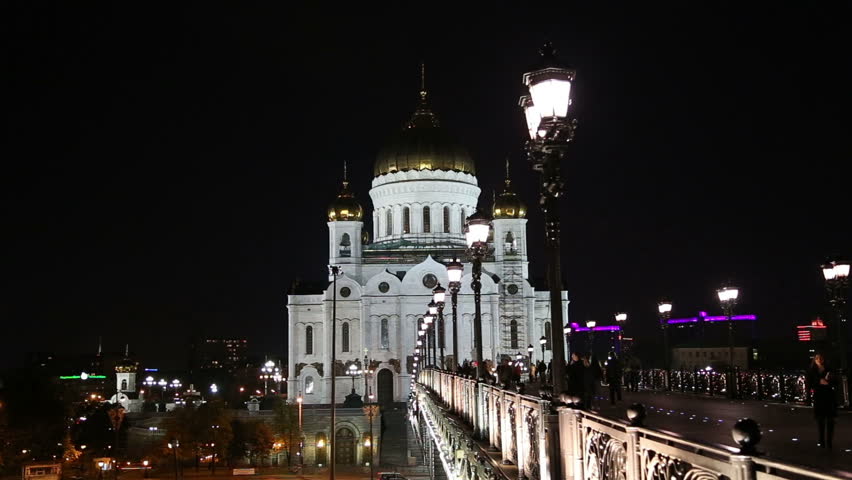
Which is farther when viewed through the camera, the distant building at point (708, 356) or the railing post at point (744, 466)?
the distant building at point (708, 356)

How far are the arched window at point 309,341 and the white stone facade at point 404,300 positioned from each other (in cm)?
8

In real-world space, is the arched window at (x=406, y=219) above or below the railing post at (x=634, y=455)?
above

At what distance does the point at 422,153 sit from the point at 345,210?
8.99m

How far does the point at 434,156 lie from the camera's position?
8425 cm

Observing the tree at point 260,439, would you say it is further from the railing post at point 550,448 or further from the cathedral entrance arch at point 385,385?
the railing post at point 550,448

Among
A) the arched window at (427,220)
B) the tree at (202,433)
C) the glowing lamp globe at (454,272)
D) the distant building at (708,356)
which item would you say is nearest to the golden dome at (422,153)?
the arched window at (427,220)

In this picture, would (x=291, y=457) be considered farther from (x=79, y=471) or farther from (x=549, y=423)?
(x=549, y=423)

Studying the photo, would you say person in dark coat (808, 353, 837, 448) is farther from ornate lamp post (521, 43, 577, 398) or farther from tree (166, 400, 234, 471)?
tree (166, 400, 234, 471)

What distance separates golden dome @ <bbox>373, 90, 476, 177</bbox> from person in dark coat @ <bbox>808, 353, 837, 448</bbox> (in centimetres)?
7099

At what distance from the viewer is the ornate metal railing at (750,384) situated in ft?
77.5

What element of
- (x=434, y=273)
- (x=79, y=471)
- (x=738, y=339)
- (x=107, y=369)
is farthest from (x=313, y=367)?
(x=107, y=369)

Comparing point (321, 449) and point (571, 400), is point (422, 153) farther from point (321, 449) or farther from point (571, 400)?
point (571, 400)

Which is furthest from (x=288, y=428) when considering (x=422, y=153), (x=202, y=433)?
(x=422, y=153)

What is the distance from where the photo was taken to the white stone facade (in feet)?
254
